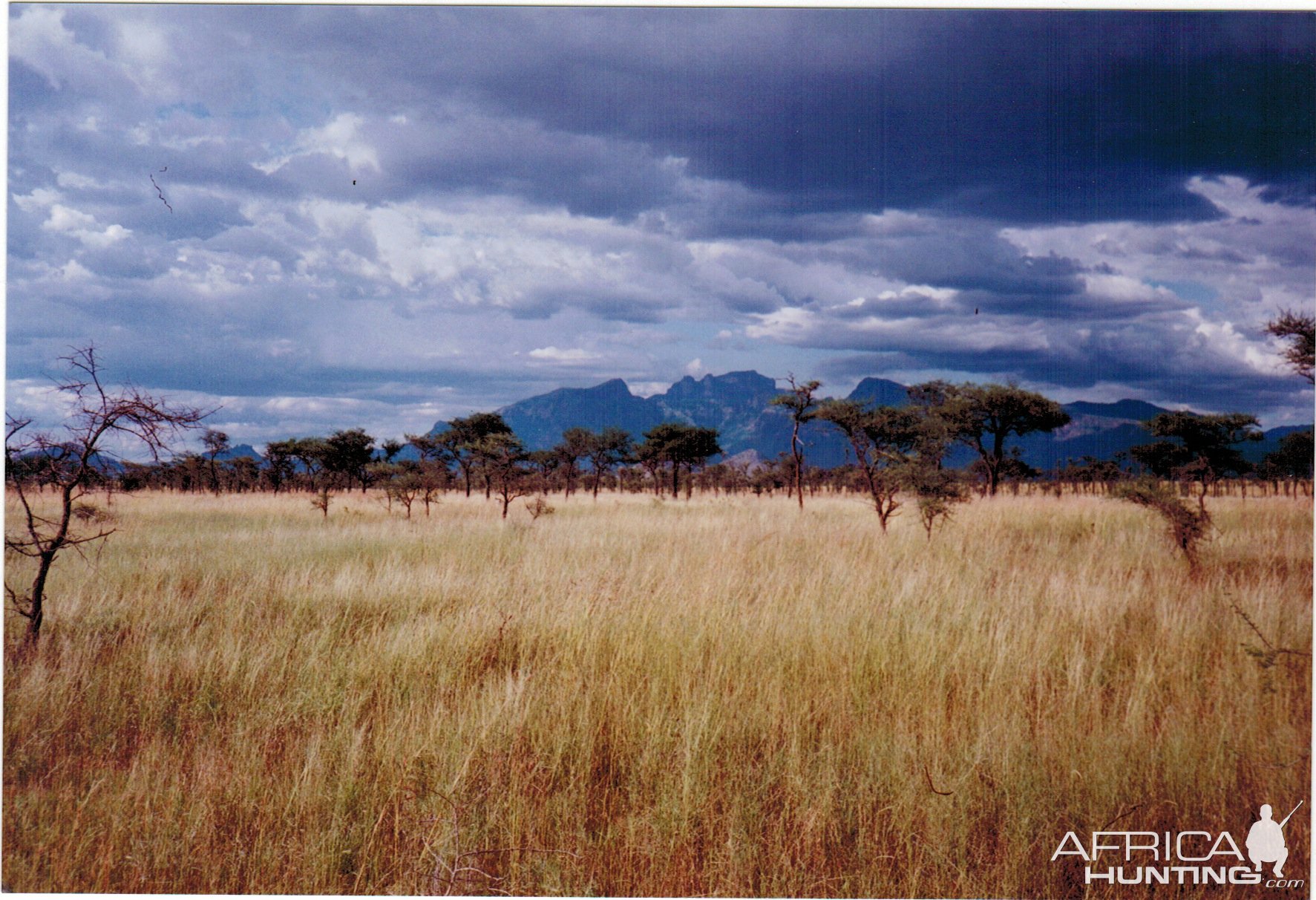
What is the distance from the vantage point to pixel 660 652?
3885 millimetres

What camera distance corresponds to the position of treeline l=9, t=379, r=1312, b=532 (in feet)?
32.4

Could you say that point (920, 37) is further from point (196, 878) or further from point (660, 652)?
point (196, 878)

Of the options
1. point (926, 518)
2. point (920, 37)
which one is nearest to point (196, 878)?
point (920, 37)

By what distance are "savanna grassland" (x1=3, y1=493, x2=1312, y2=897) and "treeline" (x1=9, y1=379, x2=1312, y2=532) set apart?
63.4 inches

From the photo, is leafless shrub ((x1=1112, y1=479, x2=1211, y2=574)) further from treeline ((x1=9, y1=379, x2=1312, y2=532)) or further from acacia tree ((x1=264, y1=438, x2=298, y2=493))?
acacia tree ((x1=264, y1=438, x2=298, y2=493))

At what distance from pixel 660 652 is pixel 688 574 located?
7.21ft

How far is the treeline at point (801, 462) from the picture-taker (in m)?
9.89

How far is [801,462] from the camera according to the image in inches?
757

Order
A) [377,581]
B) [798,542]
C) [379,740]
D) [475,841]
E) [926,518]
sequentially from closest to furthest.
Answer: [475,841] < [379,740] < [377,581] < [798,542] < [926,518]

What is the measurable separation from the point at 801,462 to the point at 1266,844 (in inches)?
650

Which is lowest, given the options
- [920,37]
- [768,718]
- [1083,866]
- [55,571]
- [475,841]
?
[1083,866]

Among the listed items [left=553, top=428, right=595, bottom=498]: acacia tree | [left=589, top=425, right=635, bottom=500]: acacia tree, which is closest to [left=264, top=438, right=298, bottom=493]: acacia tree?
[left=553, top=428, right=595, bottom=498]: acacia tree

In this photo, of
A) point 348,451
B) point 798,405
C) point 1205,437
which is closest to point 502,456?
point 798,405

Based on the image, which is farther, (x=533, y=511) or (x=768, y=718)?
(x=533, y=511)
